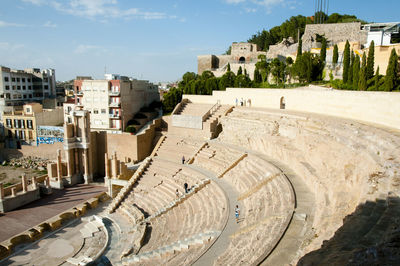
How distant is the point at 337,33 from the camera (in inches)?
1542

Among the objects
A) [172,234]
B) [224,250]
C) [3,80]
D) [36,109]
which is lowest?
[172,234]

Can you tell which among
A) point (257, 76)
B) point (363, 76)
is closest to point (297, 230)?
point (363, 76)

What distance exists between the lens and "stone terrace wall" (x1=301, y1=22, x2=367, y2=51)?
125 ft

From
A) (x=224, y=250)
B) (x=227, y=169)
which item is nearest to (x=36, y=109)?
(x=227, y=169)

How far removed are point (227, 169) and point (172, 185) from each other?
389 cm

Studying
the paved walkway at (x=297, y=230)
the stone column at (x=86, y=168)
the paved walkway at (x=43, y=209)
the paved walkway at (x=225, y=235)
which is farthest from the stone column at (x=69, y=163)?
the paved walkway at (x=297, y=230)

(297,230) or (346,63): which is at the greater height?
(346,63)

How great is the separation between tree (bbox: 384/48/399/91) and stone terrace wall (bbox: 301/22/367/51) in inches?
865

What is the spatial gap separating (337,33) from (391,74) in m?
24.1

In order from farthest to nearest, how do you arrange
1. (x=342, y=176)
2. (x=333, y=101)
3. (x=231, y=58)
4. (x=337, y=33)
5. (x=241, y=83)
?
(x=231, y=58)
(x=337, y=33)
(x=241, y=83)
(x=333, y=101)
(x=342, y=176)

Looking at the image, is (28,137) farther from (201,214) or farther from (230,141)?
(201,214)

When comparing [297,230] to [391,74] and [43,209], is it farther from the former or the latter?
[43,209]

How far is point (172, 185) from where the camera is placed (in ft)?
62.9

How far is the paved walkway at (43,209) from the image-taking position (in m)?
17.5
